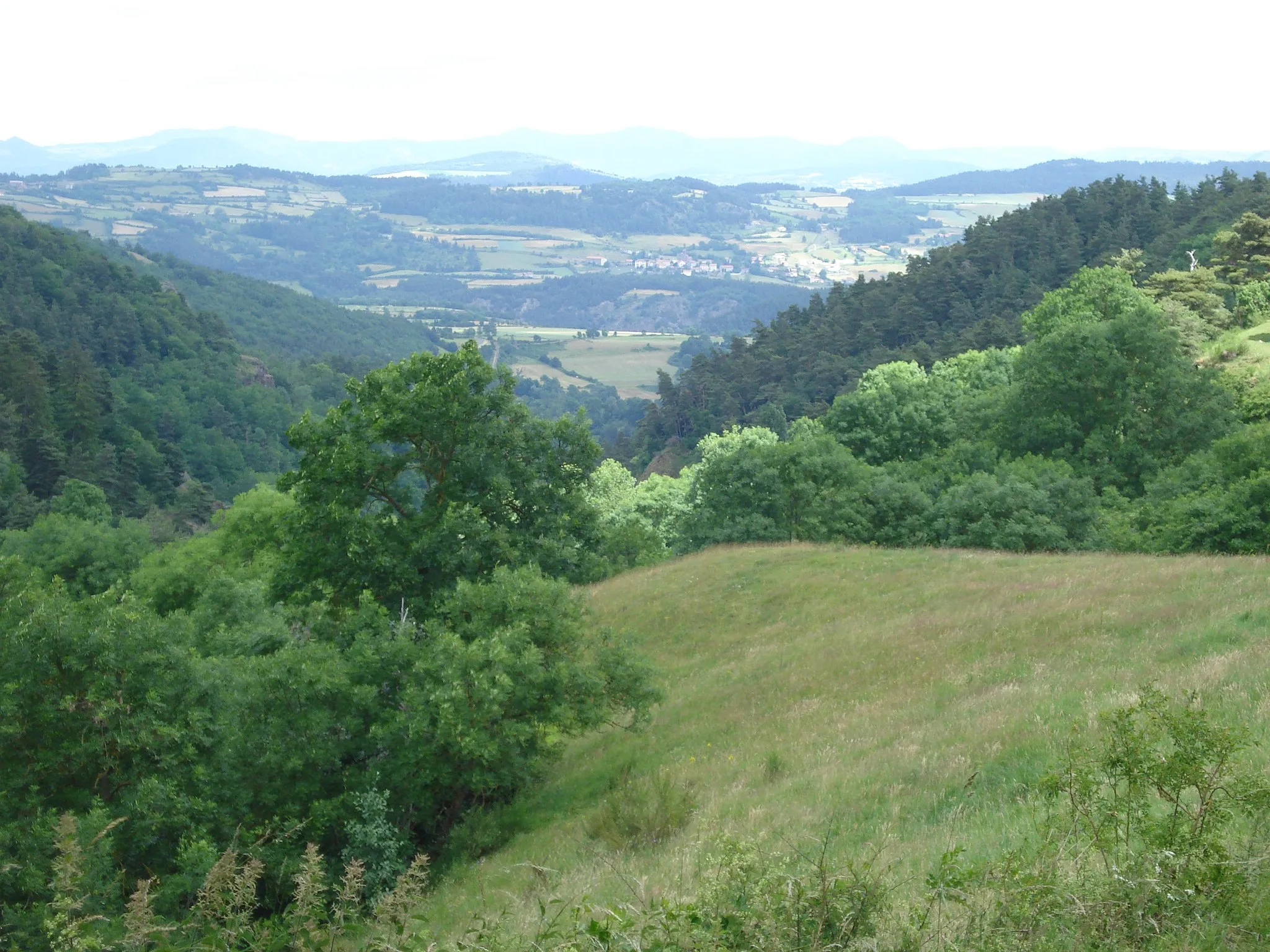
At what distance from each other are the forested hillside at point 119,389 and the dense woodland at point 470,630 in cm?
3493

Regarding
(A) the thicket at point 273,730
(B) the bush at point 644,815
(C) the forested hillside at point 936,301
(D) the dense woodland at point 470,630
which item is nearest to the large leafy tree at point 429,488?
(D) the dense woodland at point 470,630

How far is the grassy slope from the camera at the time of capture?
1014cm

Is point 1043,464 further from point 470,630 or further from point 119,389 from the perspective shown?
point 119,389

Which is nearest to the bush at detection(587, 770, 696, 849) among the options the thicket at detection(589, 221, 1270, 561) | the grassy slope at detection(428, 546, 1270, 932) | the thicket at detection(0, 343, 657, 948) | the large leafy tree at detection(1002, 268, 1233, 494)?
the grassy slope at detection(428, 546, 1270, 932)

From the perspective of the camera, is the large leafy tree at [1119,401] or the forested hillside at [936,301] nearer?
the large leafy tree at [1119,401]

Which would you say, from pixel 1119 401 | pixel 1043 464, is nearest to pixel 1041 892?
pixel 1043 464

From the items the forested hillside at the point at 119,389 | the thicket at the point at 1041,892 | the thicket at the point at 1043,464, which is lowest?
the forested hillside at the point at 119,389

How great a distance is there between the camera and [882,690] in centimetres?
1645

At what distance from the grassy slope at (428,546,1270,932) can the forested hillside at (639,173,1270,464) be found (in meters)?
70.8

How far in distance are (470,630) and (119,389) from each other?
381 feet

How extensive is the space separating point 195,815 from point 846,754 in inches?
354

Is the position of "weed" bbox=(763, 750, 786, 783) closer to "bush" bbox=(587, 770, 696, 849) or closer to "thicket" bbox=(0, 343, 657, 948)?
"bush" bbox=(587, 770, 696, 849)

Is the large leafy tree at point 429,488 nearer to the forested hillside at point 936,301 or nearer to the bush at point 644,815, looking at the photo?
the bush at point 644,815

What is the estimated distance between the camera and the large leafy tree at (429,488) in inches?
850
